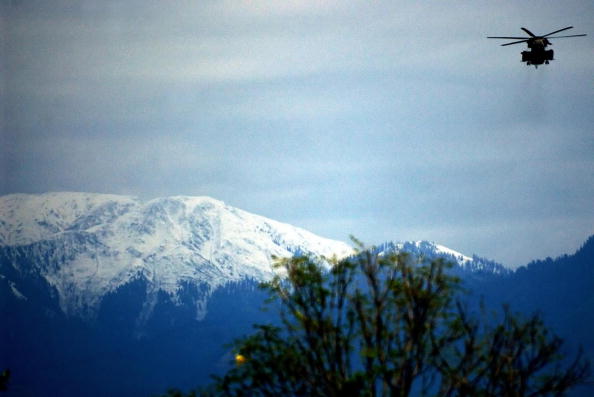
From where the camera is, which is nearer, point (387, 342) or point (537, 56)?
point (387, 342)

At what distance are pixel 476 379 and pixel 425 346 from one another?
3580 millimetres

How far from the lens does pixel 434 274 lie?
5284 cm

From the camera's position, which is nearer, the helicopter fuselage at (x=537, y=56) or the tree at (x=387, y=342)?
the tree at (x=387, y=342)

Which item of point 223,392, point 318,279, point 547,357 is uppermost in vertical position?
point 318,279

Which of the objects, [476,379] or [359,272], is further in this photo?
[359,272]

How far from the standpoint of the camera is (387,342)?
174ft

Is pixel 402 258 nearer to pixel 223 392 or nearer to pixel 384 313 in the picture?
pixel 384 313

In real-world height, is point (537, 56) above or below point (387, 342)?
above

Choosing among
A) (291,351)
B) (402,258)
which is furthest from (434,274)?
(291,351)

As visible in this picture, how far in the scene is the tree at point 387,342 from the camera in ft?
168

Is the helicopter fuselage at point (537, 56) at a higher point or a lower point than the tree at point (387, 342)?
higher

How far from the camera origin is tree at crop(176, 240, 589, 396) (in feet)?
168

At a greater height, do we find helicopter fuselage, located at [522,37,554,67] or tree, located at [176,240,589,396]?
helicopter fuselage, located at [522,37,554,67]

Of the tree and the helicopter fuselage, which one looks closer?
the tree
